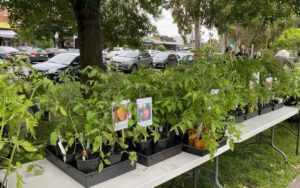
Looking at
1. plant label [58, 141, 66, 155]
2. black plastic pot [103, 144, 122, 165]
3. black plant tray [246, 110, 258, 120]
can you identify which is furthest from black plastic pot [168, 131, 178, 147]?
black plant tray [246, 110, 258, 120]

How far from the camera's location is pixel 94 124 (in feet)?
4.56

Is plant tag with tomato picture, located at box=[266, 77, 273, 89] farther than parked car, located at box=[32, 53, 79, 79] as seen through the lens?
No

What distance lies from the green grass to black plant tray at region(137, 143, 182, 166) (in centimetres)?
110

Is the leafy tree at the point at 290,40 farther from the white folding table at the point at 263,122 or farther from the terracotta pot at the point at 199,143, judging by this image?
the terracotta pot at the point at 199,143

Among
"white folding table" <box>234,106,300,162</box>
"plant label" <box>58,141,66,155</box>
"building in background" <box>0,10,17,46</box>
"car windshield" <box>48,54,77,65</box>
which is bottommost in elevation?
"white folding table" <box>234,106,300,162</box>

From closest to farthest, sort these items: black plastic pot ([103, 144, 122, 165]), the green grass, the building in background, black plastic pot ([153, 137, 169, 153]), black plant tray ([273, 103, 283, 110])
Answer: black plastic pot ([103, 144, 122, 165])
black plastic pot ([153, 137, 169, 153])
the green grass
black plant tray ([273, 103, 283, 110])
the building in background

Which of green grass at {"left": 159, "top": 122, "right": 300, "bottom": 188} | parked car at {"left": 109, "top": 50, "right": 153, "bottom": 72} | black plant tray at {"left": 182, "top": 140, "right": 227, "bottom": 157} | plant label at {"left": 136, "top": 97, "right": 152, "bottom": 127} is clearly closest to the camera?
plant label at {"left": 136, "top": 97, "right": 152, "bottom": 127}

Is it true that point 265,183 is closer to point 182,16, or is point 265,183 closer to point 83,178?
point 83,178

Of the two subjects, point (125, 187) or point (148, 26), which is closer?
point (125, 187)

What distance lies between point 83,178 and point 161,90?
27.6 inches

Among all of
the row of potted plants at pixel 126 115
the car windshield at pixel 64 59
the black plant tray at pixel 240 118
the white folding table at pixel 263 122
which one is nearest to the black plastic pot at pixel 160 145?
the row of potted plants at pixel 126 115

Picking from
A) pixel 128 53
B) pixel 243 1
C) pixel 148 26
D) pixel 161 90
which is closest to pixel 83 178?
pixel 161 90

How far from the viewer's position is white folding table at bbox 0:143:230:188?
138 centimetres

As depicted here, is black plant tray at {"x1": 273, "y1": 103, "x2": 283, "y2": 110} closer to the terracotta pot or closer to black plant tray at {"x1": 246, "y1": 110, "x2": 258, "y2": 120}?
black plant tray at {"x1": 246, "y1": 110, "x2": 258, "y2": 120}
